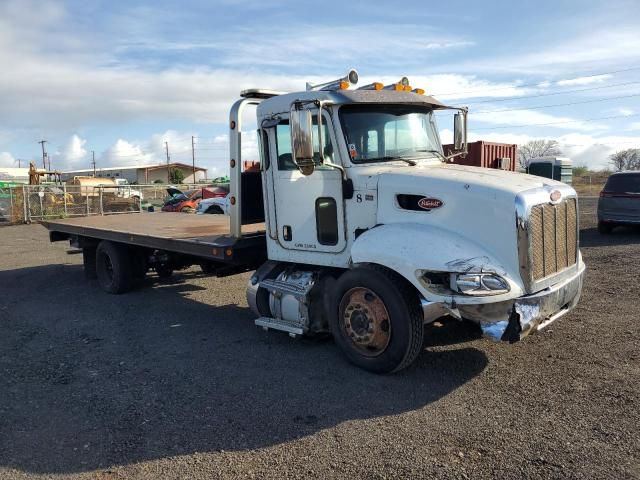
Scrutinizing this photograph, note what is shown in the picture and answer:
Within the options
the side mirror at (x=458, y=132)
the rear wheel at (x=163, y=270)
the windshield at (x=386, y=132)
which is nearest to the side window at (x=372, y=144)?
the windshield at (x=386, y=132)

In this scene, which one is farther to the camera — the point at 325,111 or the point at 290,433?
the point at 325,111

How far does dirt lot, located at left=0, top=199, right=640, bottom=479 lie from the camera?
11.9 ft

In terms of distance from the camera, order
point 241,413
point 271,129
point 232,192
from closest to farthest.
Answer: point 241,413, point 271,129, point 232,192

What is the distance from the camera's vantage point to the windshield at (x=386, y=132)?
5539 millimetres

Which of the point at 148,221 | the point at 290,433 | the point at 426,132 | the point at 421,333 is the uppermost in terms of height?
the point at 426,132

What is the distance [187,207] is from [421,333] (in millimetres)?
21448

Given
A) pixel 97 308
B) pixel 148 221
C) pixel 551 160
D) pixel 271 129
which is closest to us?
pixel 271 129

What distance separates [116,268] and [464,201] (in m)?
6.29

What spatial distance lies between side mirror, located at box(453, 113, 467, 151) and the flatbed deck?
8.61 ft

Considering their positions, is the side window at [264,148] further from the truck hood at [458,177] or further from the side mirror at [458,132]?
the side mirror at [458,132]

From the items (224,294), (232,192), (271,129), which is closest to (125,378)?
(232,192)

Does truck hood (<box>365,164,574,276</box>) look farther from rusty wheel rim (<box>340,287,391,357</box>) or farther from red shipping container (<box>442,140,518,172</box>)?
red shipping container (<box>442,140,518,172</box>)

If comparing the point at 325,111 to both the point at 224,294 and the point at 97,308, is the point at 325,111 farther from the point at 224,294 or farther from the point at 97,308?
the point at 97,308

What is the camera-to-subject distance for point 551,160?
2444 centimetres
